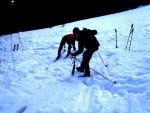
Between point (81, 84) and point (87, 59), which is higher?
point (87, 59)

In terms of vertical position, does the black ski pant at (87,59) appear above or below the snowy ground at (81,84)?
above

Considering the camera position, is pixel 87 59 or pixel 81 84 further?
pixel 87 59

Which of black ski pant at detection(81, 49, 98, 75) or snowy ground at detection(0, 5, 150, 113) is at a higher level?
black ski pant at detection(81, 49, 98, 75)

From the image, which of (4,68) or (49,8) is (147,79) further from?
(49,8)

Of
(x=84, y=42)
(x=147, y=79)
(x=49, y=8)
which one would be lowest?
(x=147, y=79)

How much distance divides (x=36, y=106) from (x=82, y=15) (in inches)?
873

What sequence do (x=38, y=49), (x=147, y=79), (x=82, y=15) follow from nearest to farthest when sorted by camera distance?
1. (x=147, y=79)
2. (x=38, y=49)
3. (x=82, y=15)

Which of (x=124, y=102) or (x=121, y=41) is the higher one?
(x=121, y=41)

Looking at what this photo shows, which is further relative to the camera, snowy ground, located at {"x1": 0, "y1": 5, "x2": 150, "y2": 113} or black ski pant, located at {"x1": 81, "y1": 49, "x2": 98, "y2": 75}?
black ski pant, located at {"x1": 81, "y1": 49, "x2": 98, "y2": 75}

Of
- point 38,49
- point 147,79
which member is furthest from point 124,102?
point 38,49

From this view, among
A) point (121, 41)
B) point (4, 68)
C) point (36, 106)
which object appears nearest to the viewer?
point (36, 106)

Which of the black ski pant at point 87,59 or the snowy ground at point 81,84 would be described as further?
the black ski pant at point 87,59

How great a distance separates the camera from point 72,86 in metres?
6.30

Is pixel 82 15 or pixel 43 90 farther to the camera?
pixel 82 15
